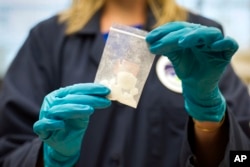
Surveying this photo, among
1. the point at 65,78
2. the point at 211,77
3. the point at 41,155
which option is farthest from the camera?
the point at 65,78

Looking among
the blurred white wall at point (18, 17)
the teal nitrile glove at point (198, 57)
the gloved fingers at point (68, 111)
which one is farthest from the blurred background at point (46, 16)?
the gloved fingers at point (68, 111)

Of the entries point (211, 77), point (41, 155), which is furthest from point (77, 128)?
point (211, 77)

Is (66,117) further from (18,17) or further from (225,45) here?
(18,17)

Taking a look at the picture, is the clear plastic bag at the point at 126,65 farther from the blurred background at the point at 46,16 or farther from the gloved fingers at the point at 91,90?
the blurred background at the point at 46,16

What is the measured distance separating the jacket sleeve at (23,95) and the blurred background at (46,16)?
51cm

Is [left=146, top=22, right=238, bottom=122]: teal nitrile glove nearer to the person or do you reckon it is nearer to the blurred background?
the person

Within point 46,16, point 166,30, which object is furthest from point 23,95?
point 46,16

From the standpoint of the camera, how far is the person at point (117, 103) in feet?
2.46

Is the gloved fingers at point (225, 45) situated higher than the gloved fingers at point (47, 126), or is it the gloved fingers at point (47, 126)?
the gloved fingers at point (225, 45)

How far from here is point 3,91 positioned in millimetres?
1015

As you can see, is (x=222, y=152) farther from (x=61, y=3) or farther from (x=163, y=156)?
(x=61, y=3)

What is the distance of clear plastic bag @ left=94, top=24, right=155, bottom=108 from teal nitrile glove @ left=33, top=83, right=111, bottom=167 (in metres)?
0.03

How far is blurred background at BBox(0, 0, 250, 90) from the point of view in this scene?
1507mm

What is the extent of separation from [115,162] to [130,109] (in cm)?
12
